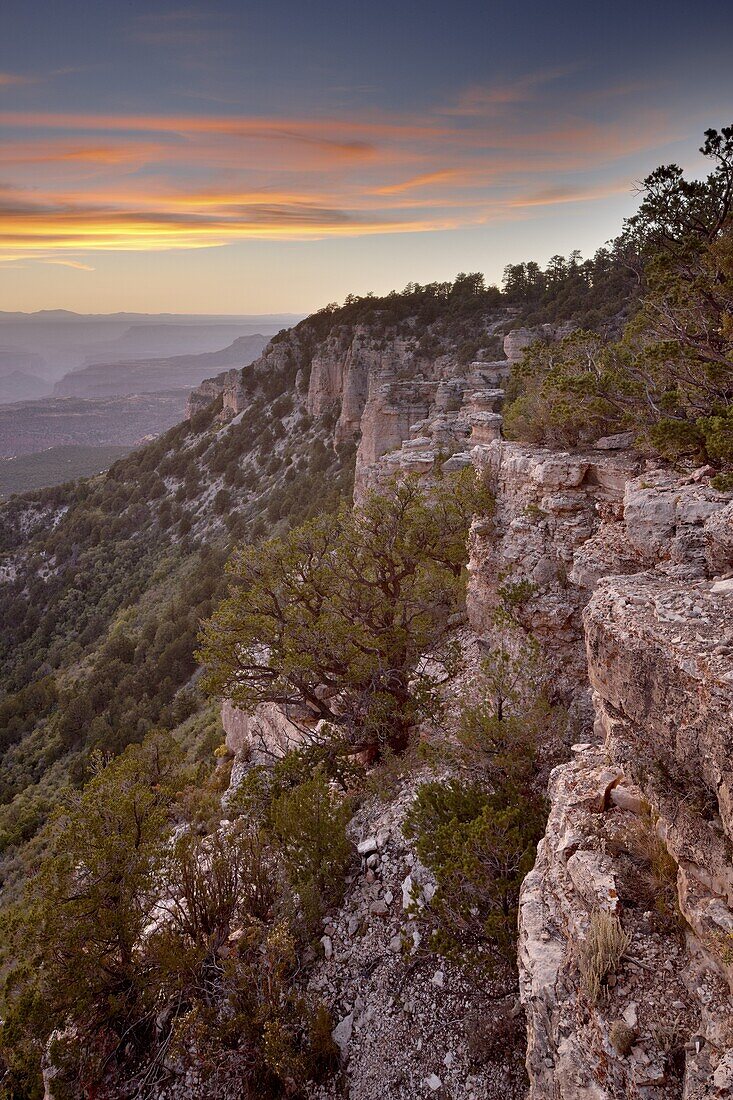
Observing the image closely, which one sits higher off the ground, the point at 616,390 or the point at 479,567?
the point at 616,390

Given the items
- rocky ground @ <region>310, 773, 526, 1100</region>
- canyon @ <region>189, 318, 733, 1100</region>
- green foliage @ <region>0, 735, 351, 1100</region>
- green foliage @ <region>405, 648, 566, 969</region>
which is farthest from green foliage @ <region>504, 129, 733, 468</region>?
green foliage @ <region>0, 735, 351, 1100</region>

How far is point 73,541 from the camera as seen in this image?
64.1 m

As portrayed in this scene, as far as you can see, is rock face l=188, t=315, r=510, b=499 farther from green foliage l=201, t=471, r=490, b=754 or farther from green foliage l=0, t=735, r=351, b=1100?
green foliage l=0, t=735, r=351, b=1100

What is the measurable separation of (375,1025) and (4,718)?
4178cm

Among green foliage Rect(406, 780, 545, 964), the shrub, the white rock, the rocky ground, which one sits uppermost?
the shrub

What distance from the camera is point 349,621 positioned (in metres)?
12.8

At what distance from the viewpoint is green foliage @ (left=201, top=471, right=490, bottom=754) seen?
39.4 feet

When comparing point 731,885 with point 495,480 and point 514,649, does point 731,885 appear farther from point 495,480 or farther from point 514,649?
point 495,480

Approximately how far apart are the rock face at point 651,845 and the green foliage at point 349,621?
18.5ft

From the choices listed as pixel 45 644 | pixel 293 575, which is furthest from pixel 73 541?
pixel 293 575

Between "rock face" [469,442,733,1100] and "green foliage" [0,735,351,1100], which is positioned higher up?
"rock face" [469,442,733,1100]

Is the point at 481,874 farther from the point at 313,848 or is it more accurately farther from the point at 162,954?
the point at 162,954

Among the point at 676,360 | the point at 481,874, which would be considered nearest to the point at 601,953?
the point at 481,874

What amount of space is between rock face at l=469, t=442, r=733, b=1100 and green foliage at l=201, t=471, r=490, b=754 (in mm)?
5650
